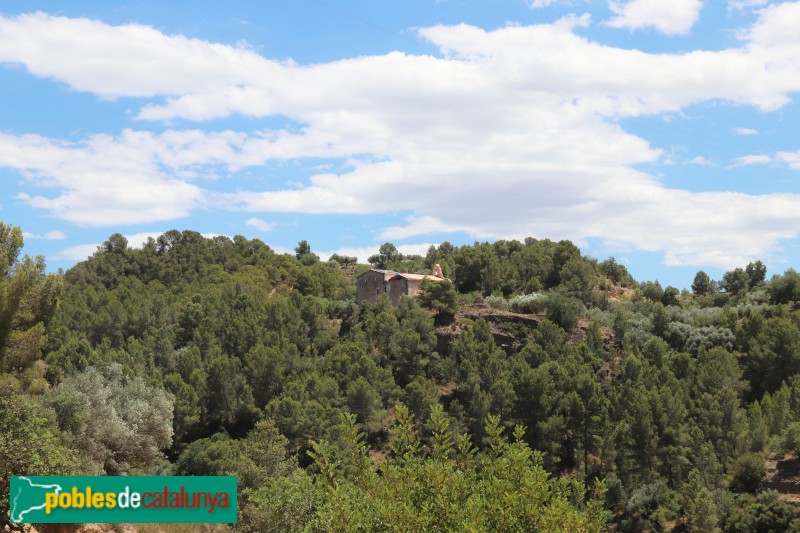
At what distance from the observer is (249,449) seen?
34875mm

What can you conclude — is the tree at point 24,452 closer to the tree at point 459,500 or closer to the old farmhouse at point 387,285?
the tree at point 459,500

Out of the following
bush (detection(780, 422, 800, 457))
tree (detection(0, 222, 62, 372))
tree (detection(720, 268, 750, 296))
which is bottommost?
bush (detection(780, 422, 800, 457))

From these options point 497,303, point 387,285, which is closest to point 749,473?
point 497,303

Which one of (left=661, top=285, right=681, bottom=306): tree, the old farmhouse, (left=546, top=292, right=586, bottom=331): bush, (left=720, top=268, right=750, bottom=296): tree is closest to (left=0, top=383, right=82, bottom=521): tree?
(left=546, top=292, right=586, bottom=331): bush

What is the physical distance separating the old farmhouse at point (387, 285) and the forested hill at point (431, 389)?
10.7ft

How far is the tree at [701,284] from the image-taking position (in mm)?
85062

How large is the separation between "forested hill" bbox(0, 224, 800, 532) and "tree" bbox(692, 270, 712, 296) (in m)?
4.84

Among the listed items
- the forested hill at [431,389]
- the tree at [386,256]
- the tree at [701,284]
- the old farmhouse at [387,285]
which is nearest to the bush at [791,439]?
the forested hill at [431,389]

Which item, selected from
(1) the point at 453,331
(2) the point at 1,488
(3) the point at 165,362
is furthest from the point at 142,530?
(1) the point at 453,331

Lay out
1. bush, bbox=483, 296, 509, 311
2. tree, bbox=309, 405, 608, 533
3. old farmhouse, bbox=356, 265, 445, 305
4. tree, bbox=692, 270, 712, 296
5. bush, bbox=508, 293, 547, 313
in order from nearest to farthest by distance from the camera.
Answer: tree, bbox=309, 405, 608, 533, bush, bbox=508, 293, 547, 313, bush, bbox=483, 296, 509, 311, old farmhouse, bbox=356, 265, 445, 305, tree, bbox=692, 270, 712, 296

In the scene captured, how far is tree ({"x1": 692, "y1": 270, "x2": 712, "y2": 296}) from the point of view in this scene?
8506cm

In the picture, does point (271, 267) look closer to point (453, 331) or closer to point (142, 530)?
point (453, 331)

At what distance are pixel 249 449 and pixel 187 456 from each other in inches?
437
